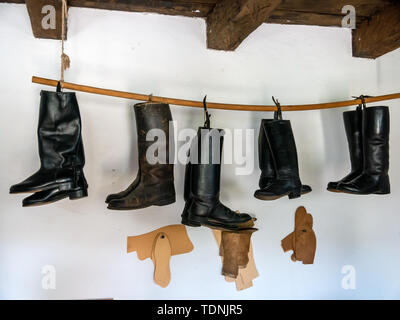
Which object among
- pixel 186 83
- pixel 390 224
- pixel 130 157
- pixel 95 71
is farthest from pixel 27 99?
pixel 390 224

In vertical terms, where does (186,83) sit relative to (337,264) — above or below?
above

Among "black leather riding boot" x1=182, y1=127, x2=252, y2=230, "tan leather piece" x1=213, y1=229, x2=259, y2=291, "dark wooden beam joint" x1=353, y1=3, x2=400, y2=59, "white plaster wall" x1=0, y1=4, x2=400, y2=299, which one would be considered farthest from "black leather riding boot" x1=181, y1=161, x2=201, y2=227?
"dark wooden beam joint" x1=353, y1=3, x2=400, y2=59

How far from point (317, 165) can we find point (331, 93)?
13.5 inches

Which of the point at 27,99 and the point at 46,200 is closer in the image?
the point at 46,200

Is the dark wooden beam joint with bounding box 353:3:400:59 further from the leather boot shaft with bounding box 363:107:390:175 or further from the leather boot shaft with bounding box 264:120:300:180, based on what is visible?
the leather boot shaft with bounding box 264:120:300:180

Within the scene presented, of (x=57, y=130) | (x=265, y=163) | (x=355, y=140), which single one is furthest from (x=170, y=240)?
(x=355, y=140)

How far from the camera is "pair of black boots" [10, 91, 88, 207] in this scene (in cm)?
109

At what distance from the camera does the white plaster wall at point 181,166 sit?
53.6 inches

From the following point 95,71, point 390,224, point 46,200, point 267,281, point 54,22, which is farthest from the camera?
point 390,224

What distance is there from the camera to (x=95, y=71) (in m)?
1.42

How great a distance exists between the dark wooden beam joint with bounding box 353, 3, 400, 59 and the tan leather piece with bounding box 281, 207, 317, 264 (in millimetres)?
788

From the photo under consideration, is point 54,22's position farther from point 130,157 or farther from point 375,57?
point 375,57

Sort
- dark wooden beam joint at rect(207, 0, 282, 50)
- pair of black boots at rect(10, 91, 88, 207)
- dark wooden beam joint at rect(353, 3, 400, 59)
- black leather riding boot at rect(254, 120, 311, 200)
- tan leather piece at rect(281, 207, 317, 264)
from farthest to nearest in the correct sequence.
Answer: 1. tan leather piece at rect(281, 207, 317, 264)
2. dark wooden beam joint at rect(353, 3, 400, 59)
3. black leather riding boot at rect(254, 120, 311, 200)
4. dark wooden beam joint at rect(207, 0, 282, 50)
5. pair of black boots at rect(10, 91, 88, 207)

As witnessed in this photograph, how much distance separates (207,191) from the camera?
1210 millimetres
